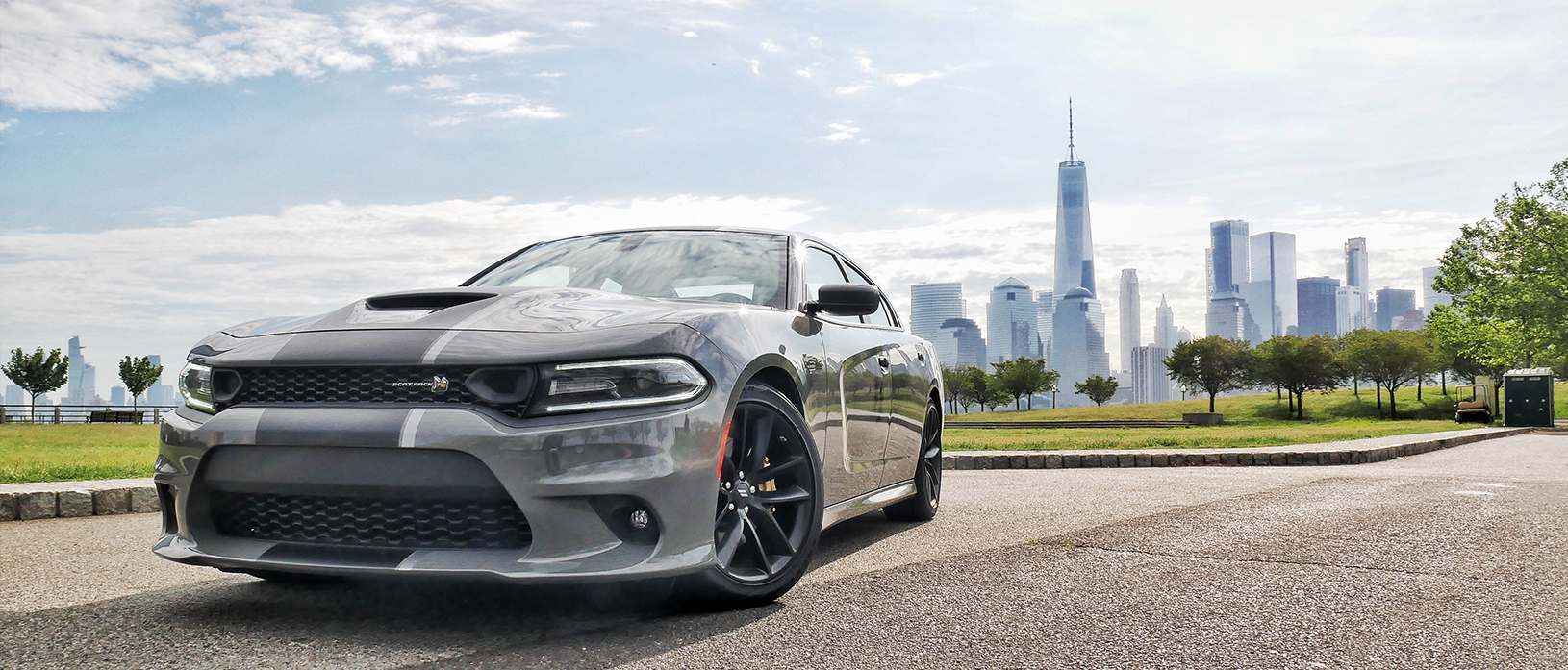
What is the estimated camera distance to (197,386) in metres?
3.37

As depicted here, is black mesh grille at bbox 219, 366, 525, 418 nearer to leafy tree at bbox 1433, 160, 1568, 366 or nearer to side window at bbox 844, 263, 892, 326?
side window at bbox 844, 263, 892, 326

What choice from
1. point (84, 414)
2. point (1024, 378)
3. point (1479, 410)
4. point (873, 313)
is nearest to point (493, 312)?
point (873, 313)

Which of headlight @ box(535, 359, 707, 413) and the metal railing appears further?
the metal railing

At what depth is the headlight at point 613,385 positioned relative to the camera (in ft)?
9.71

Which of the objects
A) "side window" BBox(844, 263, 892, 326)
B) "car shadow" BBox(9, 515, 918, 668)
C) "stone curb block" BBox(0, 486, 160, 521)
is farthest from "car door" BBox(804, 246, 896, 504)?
"stone curb block" BBox(0, 486, 160, 521)

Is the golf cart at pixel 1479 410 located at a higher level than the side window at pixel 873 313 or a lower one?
lower

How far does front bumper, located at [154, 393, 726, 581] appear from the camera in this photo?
2.85 meters

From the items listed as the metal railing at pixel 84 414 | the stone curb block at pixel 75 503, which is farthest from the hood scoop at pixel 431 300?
the metal railing at pixel 84 414

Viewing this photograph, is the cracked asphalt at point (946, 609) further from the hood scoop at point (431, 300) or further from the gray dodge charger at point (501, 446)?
the hood scoop at point (431, 300)

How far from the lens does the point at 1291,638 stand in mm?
3043

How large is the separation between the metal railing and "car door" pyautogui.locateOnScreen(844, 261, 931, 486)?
39726 millimetres

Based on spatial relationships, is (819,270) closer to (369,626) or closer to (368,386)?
(368,386)

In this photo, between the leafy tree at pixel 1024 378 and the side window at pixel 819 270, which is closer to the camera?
the side window at pixel 819 270

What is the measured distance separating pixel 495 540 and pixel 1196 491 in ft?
20.4
